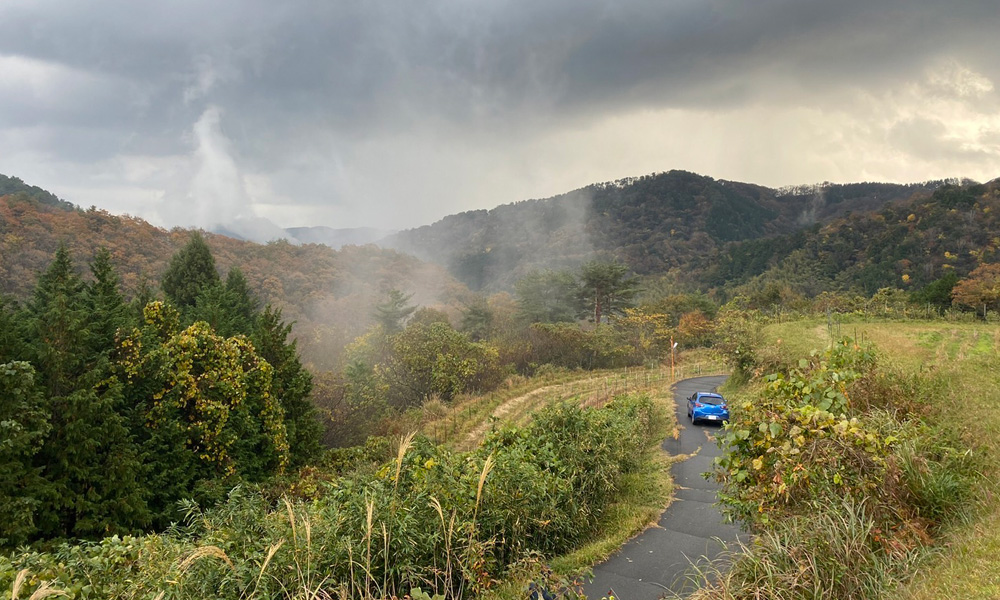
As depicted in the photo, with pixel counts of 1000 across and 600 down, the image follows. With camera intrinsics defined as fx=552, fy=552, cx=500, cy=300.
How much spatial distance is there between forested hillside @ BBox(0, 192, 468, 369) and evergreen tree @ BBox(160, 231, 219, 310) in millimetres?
1785

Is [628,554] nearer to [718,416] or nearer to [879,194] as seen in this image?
[718,416]

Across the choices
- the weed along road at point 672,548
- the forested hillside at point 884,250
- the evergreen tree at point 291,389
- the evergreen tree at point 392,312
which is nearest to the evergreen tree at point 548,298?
the evergreen tree at point 392,312

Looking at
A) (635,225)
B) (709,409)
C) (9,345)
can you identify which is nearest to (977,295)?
(709,409)

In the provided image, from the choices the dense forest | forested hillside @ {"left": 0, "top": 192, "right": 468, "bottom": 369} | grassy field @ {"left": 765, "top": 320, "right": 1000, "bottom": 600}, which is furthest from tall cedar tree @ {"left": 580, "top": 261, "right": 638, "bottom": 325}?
grassy field @ {"left": 765, "top": 320, "right": 1000, "bottom": 600}

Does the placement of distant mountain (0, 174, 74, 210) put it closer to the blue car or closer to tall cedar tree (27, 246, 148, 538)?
tall cedar tree (27, 246, 148, 538)

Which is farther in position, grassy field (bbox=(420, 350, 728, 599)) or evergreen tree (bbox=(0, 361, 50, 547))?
evergreen tree (bbox=(0, 361, 50, 547))

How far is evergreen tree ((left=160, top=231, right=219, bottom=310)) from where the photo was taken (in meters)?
29.0

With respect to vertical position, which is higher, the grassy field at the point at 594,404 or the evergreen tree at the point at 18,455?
the evergreen tree at the point at 18,455

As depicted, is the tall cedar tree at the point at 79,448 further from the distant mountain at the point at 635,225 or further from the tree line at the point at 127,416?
the distant mountain at the point at 635,225

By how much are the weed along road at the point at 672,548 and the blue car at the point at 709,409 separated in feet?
18.7

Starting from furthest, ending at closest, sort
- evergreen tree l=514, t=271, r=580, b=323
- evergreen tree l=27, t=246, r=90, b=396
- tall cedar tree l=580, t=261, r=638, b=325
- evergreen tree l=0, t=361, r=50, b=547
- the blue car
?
tall cedar tree l=580, t=261, r=638, b=325 → evergreen tree l=514, t=271, r=580, b=323 → the blue car → evergreen tree l=27, t=246, r=90, b=396 → evergreen tree l=0, t=361, r=50, b=547

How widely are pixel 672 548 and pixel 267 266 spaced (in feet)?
207

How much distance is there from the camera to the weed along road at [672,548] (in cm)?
640

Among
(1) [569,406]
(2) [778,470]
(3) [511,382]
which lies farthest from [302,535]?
(3) [511,382]
